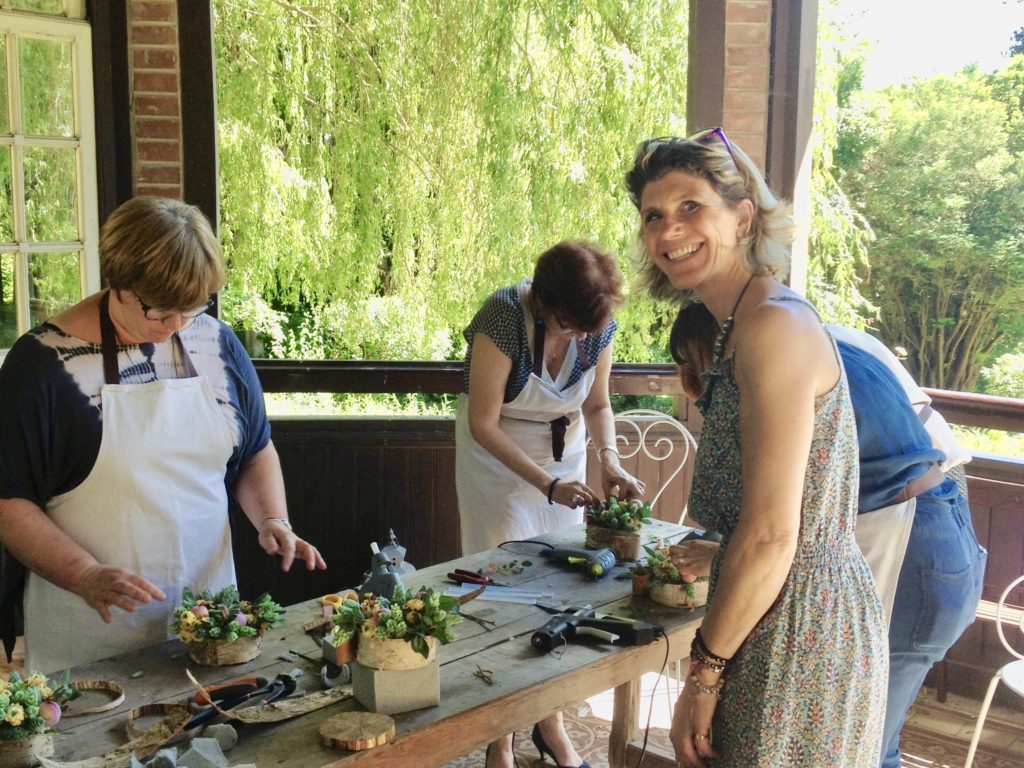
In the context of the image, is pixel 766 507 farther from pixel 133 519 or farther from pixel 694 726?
pixel 133 519

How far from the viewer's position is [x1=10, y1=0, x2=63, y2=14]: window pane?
366cm

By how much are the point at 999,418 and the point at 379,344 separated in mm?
3889

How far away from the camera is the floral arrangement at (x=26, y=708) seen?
1.45 m

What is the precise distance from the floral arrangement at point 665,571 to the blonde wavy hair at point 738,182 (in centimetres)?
80

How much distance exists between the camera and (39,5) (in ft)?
12.2

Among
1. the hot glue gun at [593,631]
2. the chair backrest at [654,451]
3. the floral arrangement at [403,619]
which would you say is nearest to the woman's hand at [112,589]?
the floral arrangement at [403,619]

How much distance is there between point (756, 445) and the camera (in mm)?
1440

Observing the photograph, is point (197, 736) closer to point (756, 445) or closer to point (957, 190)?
point (756, 445)

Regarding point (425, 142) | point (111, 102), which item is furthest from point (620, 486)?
point (425, 142)

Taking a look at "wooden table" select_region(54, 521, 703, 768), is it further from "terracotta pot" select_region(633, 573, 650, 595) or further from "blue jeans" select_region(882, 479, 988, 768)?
"blue jeans" select_region(882, 479, 988, 768)

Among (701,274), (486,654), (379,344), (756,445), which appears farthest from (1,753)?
(379,344)

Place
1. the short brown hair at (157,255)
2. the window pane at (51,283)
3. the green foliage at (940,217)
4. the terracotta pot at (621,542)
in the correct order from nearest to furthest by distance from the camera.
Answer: the short brown hair at (157,255) < the terracotta pot at (621,542) < the window pane at (51,283) < the green foliage at (940,217)

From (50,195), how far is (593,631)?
3007mm

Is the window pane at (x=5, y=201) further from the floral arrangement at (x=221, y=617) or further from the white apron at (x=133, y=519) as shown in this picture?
the floral arrangement at (x=221, y=617)
